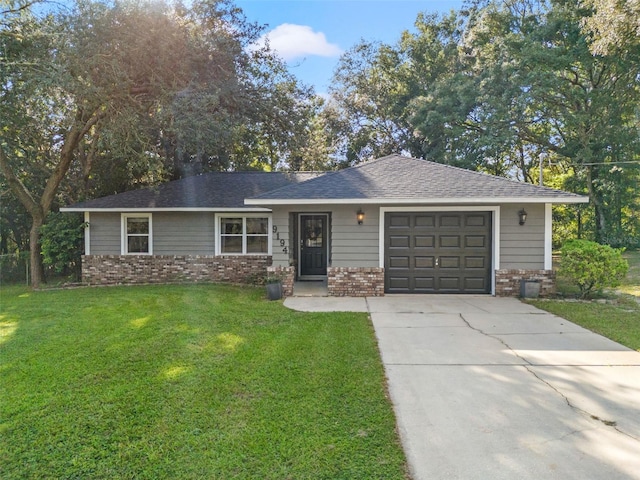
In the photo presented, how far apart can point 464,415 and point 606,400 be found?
56.5 inches

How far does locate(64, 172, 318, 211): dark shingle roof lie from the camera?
11077 millimetres

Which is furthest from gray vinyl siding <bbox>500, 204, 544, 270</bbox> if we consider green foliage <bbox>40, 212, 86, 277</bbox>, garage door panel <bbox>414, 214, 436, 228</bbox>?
green foliage <bbox>40, 212, 86, 277</bbox>

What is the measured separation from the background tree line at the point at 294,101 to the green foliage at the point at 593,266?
6162 millimetres

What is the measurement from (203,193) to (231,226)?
1556 mm

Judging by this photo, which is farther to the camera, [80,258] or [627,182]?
[627,182]

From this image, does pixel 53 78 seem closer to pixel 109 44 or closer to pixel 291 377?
pixel 109 44

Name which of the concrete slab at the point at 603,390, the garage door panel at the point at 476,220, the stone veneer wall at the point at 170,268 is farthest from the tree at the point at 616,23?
the stone veneer wall at the point at 170,268

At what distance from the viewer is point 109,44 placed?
9047 mm

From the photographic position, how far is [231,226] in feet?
37.4

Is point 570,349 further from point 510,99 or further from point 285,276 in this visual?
point 510,99

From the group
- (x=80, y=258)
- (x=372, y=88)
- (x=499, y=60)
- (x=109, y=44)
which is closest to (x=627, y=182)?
A: (x=499, y=60)

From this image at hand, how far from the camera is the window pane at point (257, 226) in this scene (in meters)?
11.4

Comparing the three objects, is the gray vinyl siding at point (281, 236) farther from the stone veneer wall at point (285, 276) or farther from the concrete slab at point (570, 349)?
the concrete slab at point (570, 349)

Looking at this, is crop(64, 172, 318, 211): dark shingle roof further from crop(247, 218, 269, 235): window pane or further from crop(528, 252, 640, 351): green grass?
crop(528, 252, 640, 351): green grass
